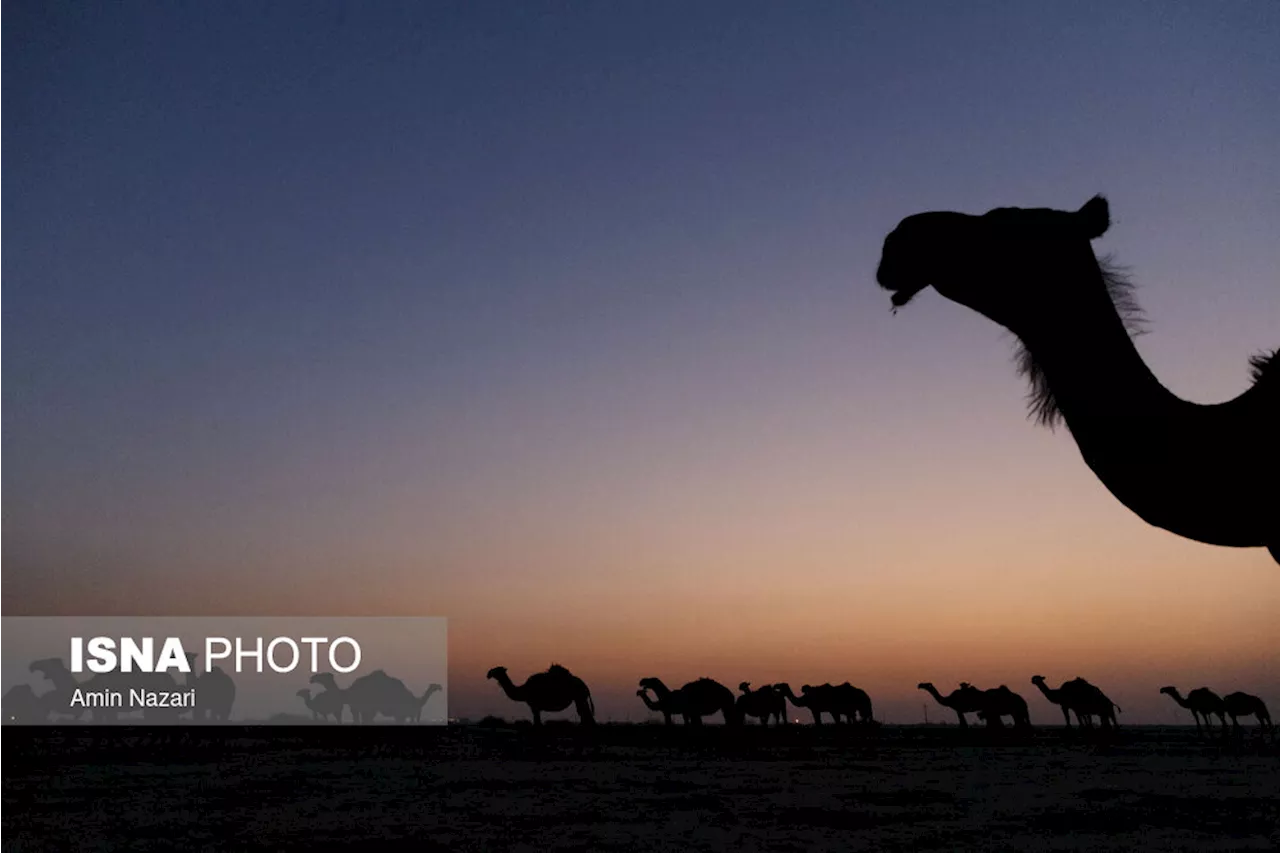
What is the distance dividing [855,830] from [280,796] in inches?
320

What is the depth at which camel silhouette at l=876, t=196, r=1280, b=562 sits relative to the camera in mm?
3102

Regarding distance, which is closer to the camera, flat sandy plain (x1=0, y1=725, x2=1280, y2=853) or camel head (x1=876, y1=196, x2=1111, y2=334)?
camel head (x1=876, y1=196, x2=1111, y2=334)

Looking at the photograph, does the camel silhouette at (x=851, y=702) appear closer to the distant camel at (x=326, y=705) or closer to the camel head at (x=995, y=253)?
the distant camel at (x=326, y=705)

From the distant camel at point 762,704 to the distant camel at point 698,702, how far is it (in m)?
1.70

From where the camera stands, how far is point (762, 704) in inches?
1644

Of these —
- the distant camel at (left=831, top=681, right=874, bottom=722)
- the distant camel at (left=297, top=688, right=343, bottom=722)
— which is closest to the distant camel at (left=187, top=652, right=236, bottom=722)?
the distant camel at (left=297, top=688, right=343, bottom=722)

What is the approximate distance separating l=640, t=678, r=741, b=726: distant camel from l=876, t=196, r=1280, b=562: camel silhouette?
120 ft

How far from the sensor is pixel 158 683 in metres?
35.9

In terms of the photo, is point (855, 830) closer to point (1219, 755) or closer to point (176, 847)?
point (176, 847)

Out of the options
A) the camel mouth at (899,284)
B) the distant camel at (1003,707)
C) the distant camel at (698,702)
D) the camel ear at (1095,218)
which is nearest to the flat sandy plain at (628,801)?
the camel mouth at (899,284)

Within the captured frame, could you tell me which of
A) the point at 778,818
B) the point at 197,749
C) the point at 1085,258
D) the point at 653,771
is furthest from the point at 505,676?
the point at 1085,258

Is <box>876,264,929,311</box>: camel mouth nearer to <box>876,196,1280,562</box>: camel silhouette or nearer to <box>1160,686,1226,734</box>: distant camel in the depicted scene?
<box>876,196,1280,562</box>: camel silhouette

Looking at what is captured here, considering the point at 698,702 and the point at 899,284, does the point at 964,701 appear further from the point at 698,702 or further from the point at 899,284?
the point at 899,284

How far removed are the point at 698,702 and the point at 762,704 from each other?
445 cm
